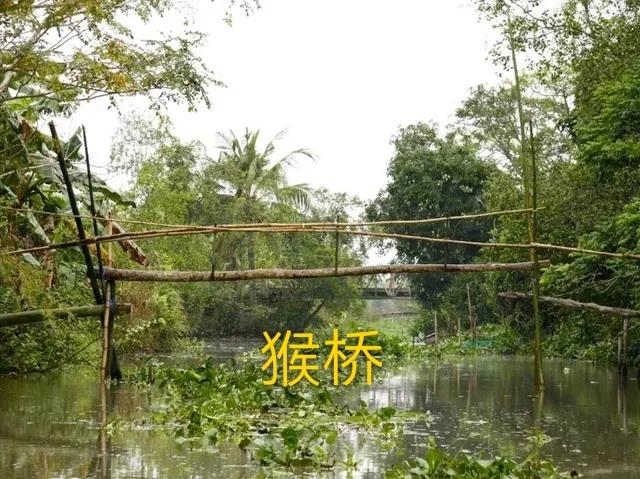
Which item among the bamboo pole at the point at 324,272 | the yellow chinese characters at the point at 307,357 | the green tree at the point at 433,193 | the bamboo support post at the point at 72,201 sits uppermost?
the green tree at the point at 433,193

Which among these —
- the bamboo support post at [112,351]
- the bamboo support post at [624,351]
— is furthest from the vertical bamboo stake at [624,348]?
the bamboo support post at [112,351]

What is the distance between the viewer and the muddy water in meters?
7.14

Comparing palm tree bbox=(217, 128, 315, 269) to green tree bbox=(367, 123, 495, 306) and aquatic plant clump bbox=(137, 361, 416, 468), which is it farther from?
aquatic plant clump bbox=(137, 361, 416, 468)

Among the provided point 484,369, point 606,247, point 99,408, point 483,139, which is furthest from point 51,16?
point 483,139

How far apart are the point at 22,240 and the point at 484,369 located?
9469 mm

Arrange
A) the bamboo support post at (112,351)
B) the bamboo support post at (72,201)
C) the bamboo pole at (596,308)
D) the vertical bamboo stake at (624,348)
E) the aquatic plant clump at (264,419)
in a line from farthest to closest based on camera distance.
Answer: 1. the vertical bamboo stake at (624,348)
2. the bamboo pole at (596,308)
3. the bamboo support post at (112,351)
4. the bamboo support post at (72,201)
5. the aquatic plant clump at (264,419)

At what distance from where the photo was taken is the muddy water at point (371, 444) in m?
7.14

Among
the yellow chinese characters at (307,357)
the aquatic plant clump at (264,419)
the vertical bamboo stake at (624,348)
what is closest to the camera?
the aquatic plant clump at (264,419)

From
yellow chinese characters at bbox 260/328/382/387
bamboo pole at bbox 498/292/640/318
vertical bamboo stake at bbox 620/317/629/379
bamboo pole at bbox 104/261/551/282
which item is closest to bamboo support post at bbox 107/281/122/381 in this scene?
bamboo pole at bbox 104/261/551/282

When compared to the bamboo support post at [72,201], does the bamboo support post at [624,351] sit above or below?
below

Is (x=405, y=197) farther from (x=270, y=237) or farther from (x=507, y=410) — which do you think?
(x=507, y=410)

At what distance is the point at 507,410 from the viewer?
38.4 ft

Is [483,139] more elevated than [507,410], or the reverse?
[483,139]

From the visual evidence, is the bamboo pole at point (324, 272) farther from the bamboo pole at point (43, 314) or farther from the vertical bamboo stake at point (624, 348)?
the vertical bamboo stake at point (624, 348)
